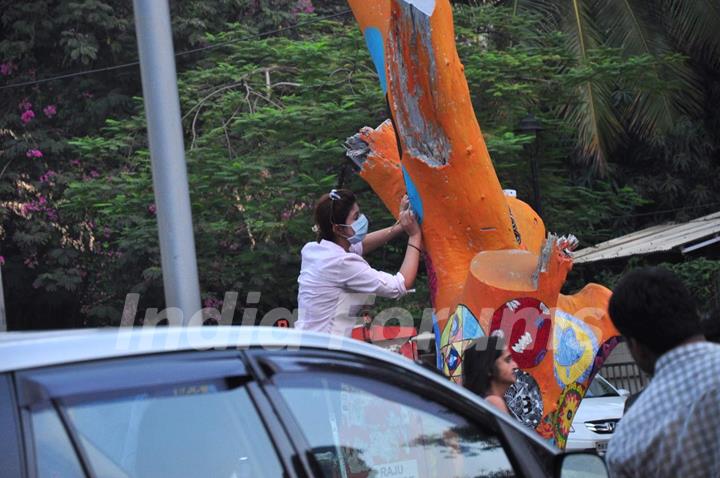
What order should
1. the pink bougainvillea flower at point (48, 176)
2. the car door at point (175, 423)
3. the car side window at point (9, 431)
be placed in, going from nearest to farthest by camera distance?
the car side window at point (9, 431) → the car door at point (175, 423) → the pink bougainvillea flower at point (48, 176)

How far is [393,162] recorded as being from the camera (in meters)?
6.33

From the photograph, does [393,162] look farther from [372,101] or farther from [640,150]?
[640,150]

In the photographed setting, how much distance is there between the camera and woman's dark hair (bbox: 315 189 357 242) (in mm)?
5089

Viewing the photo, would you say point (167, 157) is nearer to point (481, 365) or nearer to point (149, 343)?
point (481, 365)

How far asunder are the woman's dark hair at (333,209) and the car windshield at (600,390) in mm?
8282

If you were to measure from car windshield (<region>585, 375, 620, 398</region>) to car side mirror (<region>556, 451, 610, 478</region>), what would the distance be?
9.91 meters

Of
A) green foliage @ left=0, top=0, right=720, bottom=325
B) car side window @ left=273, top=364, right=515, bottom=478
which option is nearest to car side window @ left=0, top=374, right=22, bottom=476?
car side window @ left=273, top=364, right=515, bottom=478

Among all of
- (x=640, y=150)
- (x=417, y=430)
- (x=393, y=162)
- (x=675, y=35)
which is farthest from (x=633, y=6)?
(x=417, y=430)

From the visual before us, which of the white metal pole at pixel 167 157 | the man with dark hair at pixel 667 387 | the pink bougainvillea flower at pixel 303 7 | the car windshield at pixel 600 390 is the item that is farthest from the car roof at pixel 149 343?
the pink bougainvillea flower at pixel 303 7

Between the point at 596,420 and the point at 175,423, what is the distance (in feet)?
32.8

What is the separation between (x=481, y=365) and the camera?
511 centimetres

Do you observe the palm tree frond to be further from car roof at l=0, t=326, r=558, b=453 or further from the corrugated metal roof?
car roof at l=0, t=326, r=558, b=453

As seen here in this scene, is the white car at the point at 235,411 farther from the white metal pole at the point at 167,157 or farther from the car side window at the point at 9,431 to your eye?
the white metal pole at the point at 167,157

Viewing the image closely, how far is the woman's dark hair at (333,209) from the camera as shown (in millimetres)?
5089
